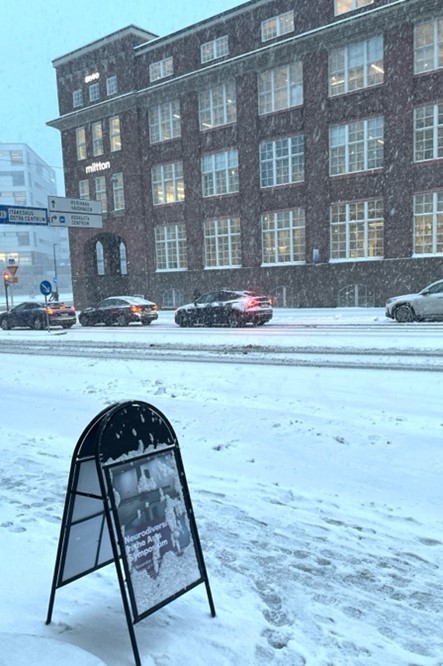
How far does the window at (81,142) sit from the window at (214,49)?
13.1 metres

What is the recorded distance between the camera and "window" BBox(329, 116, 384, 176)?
2844 cm

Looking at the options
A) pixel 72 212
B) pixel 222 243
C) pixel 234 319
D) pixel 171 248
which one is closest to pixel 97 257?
pixel 171 248

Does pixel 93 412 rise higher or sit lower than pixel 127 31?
lower

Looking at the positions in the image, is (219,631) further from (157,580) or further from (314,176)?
(314,176)

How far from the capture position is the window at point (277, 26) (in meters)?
30.4

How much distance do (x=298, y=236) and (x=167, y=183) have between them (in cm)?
1166

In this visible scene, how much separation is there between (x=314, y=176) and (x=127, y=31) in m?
19.5

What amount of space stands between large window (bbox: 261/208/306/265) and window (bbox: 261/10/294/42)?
34.4 feet

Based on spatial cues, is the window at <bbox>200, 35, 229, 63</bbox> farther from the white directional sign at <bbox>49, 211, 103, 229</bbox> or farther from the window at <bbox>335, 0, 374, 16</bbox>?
the white directional sign at <bbox>49, 211, 103, 229</bbox>

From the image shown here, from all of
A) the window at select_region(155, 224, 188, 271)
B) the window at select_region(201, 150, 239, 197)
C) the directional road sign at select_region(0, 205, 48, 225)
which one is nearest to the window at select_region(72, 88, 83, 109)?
the window at select_region(155, 224, 188, 271)

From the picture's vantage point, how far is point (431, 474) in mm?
5215

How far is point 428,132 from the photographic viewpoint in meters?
27.0

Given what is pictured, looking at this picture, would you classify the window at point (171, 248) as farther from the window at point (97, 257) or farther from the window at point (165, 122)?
the window at point (97, 257)

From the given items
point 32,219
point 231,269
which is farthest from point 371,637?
point 231,269
